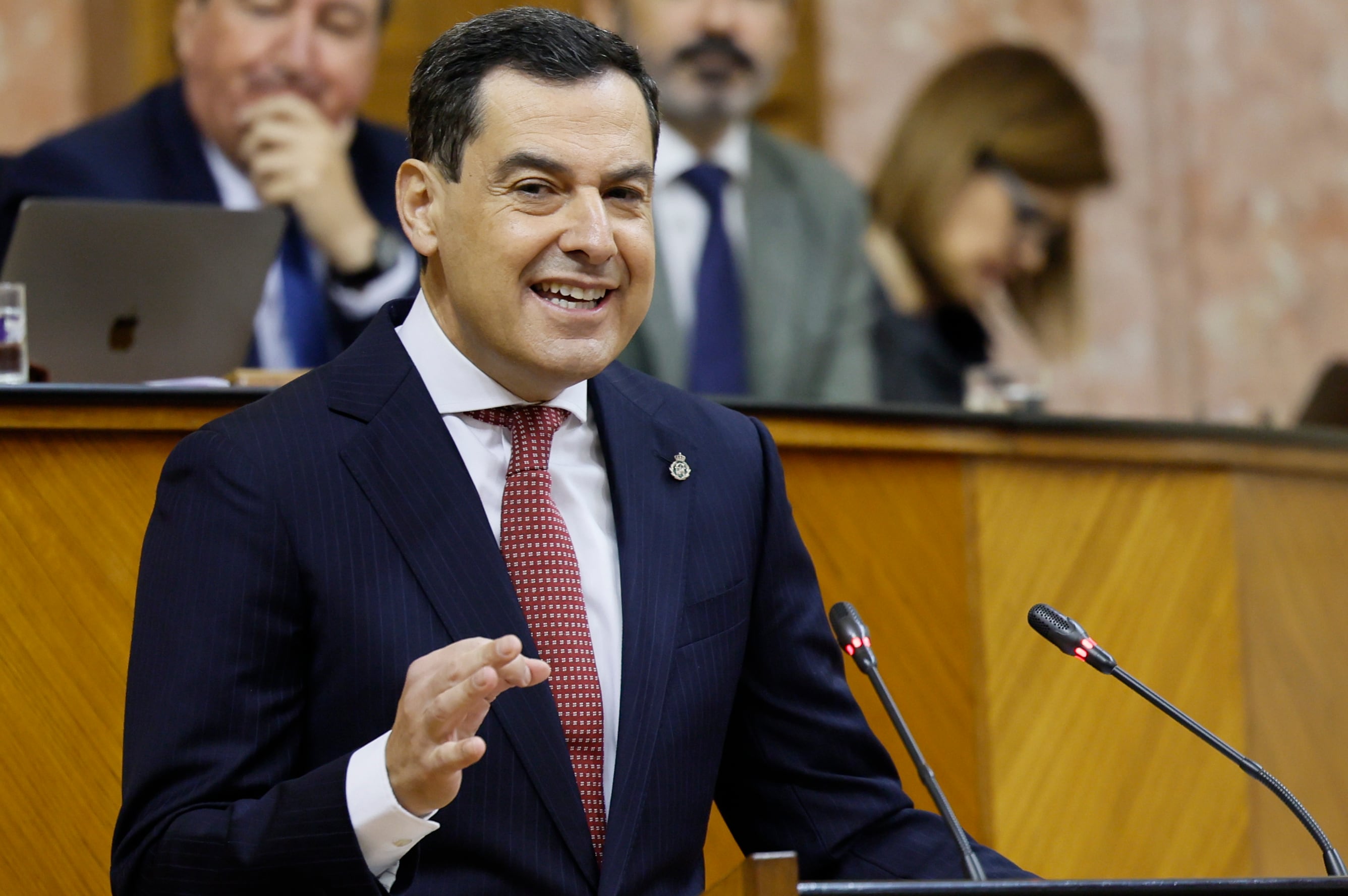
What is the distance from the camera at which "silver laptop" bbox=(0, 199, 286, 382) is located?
2.61m

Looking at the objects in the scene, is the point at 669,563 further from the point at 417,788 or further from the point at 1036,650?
the point at 1036,650

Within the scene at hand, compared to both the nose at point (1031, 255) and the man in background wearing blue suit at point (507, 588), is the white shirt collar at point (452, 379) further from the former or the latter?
the nose at point (1031, 255)

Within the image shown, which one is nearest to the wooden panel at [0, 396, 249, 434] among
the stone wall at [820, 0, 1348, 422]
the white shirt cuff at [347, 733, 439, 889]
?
the white shirt cuff at [347, 733, 439, 889]

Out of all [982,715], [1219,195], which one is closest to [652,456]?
[982,715]

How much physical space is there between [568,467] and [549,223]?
269 mm

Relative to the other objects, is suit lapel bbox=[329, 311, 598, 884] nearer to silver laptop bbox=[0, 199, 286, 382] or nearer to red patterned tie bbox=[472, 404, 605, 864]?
red patterned tie bbox=[472, 404, 605, 864]

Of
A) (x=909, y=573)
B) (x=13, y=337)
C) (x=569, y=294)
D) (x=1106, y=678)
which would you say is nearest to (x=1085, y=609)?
(x=1106, y=678)

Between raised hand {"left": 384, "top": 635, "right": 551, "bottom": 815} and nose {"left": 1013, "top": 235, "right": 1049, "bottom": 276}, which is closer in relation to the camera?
raised hand {"left": 384, "top": 635, "right": 551, "bottom": 815}

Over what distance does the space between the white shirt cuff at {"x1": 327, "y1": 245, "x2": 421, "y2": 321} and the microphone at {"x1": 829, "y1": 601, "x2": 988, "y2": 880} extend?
2545mm

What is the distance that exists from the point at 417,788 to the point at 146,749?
0.29m

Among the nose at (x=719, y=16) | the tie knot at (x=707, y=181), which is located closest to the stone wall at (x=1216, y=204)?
the nose at (x=719, y=16)

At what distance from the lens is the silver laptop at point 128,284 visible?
8.55 feet

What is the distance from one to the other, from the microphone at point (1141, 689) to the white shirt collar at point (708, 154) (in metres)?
3.05

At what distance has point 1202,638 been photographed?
109 inches
